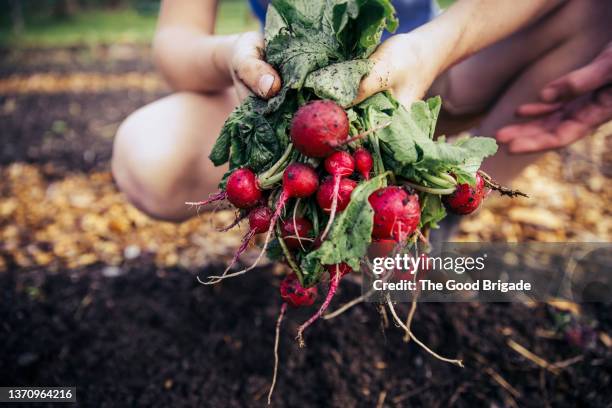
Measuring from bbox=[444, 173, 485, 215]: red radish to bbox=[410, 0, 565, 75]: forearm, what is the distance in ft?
→ 1.28

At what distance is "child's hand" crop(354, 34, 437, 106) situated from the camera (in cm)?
109

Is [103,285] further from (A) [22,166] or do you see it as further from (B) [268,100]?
(A) [22,166]

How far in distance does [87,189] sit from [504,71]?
2344 millimetres

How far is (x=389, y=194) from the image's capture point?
101cm

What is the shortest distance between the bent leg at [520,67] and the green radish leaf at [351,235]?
102 cm

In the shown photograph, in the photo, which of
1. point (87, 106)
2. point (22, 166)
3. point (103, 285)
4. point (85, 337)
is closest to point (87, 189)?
point (22, 166)

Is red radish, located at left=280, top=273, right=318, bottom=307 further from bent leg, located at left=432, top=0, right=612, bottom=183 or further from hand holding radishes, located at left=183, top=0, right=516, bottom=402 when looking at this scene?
bent leg, located at left=432, top=0, right=612, bottom=183

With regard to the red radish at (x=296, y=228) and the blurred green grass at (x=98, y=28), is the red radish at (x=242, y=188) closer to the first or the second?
the red radish at (x=296, y=228)

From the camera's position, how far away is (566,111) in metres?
1.75

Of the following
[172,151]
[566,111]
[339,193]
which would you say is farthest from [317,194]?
[566,111]

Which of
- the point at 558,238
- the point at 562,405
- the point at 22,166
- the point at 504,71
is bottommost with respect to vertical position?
the point at 22,166

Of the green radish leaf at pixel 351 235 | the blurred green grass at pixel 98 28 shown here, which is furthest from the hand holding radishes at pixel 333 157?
the blurred green grass at pixel 98 28

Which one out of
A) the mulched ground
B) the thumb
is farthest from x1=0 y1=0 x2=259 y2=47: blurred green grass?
the thumb

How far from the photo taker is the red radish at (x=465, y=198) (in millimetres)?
1112
